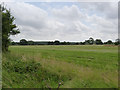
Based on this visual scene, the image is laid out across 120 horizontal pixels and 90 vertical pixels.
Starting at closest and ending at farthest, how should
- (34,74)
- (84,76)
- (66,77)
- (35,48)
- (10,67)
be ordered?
1. (84,76)
2. (66,77)
3. (34,74)
4. (10,67)
5. (35,48)

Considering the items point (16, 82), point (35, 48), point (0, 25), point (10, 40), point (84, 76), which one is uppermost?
point (0, 25)

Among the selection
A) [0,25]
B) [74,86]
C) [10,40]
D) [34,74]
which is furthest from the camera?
[10,40]

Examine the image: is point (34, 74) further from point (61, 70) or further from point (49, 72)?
point (61, 70)

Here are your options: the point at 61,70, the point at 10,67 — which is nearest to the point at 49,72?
the point at 61,70

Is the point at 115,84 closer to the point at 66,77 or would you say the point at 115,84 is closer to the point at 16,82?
the point at 66,77

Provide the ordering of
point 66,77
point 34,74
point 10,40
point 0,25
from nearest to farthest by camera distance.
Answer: point 66,77 < point 34,74 < point 0,25 < point 10,40

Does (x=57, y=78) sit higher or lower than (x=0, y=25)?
lower

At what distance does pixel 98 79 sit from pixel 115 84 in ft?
1.93

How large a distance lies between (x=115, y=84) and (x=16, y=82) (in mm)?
3744

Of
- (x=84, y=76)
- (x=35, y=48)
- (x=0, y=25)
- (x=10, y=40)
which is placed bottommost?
(x=84, y=76)

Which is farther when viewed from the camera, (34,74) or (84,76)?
(34,74)

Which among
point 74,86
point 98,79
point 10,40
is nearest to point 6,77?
point 74,86

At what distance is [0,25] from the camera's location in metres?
9.70

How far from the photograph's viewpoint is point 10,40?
43.7 ft
